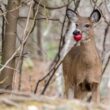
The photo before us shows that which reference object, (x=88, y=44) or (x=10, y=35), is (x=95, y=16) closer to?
(x=88, y=44)

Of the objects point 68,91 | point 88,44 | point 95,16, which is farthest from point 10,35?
point 95,16

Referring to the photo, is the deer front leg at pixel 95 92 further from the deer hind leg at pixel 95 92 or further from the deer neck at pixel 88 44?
the deer neck at pixel 88 44

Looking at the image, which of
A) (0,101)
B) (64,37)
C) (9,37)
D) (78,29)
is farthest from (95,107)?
(64,37)

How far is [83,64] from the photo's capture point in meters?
9.09

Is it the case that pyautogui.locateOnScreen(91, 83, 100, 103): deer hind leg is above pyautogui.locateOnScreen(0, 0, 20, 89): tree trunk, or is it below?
below

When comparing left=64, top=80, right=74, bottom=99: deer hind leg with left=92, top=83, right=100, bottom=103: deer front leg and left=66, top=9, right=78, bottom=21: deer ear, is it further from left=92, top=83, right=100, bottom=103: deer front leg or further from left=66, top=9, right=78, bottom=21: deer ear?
left=66, top=9, right=78, bottom=21: deer ear

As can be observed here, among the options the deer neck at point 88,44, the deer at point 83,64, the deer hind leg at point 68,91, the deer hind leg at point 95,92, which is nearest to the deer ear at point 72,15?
the deer at point 83,64

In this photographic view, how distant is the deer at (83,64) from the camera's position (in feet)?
29.5

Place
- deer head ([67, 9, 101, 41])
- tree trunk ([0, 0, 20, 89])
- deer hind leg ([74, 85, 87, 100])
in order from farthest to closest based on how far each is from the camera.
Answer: deer hind leg ([74, 85, 87, 100])
deer head ([67, 9, 101, 41])
tree trunk ([0, 0, 20, 89])

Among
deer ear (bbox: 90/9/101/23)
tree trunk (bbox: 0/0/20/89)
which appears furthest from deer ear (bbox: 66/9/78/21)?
tree trunk (bbox: 0/0/20/89)

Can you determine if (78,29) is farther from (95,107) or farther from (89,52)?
(95,107)

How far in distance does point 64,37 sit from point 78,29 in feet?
2.53

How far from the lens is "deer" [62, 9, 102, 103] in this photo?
8.98 m

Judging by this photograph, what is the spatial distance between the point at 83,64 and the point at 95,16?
2.81 ft
